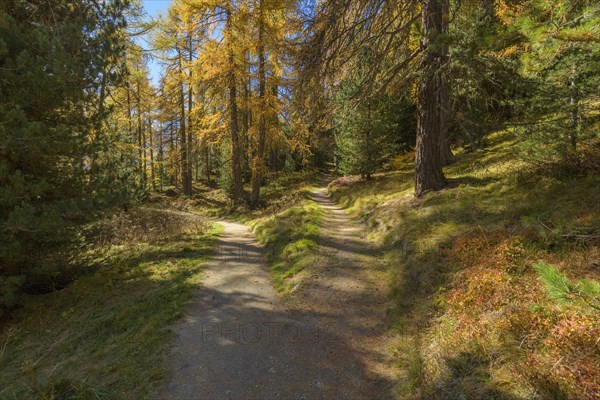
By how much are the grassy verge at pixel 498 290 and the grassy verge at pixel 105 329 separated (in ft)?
11.9

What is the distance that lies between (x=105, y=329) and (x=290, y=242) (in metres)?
4.92

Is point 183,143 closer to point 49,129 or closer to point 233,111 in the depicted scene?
point 233,111

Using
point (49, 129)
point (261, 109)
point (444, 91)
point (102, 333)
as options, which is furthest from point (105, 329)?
point (261, 109)

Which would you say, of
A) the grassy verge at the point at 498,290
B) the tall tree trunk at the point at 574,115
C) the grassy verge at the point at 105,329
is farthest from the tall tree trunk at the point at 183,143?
the tall tree trunk at the point at 574,115

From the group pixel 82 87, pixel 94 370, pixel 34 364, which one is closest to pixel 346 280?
pixel 94 370

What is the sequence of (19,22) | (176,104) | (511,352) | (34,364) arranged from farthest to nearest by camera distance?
(176,104)
(19,22)
(34,364)
(511,352)

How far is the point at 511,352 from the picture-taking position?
317 centimetres

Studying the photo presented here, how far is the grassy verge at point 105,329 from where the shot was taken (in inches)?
155

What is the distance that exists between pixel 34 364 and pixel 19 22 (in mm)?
6892

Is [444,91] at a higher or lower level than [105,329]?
higher

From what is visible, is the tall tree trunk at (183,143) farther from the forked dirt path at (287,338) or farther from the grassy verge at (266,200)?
the forked dirt path at (287,338)

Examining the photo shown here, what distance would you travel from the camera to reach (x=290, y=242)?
9039 millimetres

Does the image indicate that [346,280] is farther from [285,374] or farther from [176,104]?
[176,104]

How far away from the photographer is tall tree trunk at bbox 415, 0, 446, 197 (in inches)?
314
